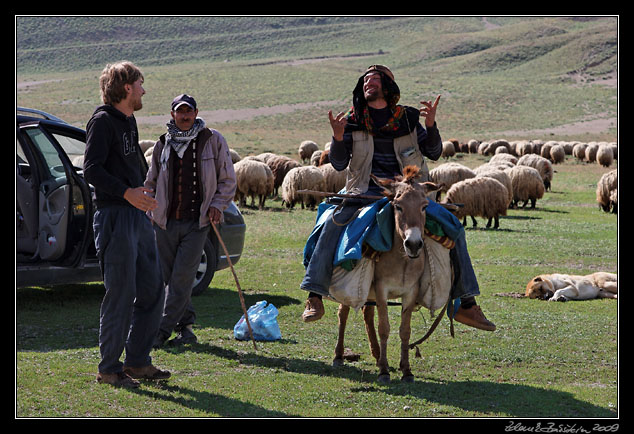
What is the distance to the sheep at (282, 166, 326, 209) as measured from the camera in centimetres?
2677

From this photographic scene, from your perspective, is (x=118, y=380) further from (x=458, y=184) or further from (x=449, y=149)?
(x=449, y=149)

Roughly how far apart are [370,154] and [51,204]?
164 inches

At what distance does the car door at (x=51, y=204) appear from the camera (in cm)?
955

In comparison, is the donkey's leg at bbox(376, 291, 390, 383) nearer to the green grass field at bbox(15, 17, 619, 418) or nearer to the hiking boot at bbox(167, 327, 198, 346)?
the green grass field at bbox(15, 17, 619, 418)

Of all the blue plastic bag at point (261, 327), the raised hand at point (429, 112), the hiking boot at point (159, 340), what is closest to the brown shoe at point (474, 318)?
the raised hand at point (429, 112)

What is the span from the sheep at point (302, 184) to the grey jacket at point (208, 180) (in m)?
18.8

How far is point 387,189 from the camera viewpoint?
22.8 feet

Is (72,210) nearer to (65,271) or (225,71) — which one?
(65,271)

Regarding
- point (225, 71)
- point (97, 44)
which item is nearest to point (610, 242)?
point (225, 71)

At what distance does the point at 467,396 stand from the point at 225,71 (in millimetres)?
121904

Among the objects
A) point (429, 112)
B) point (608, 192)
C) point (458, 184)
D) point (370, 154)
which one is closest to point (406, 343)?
point (370, 154)

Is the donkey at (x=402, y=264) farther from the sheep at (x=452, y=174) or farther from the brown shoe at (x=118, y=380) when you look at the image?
the sheep at (x=452, y=174)

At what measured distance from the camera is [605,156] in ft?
164

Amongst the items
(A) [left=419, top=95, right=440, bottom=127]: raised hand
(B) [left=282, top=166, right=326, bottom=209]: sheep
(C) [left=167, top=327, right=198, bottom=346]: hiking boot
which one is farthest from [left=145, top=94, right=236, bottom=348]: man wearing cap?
(B) [left=282, top=166, right=326, bottom=209]: sheep
